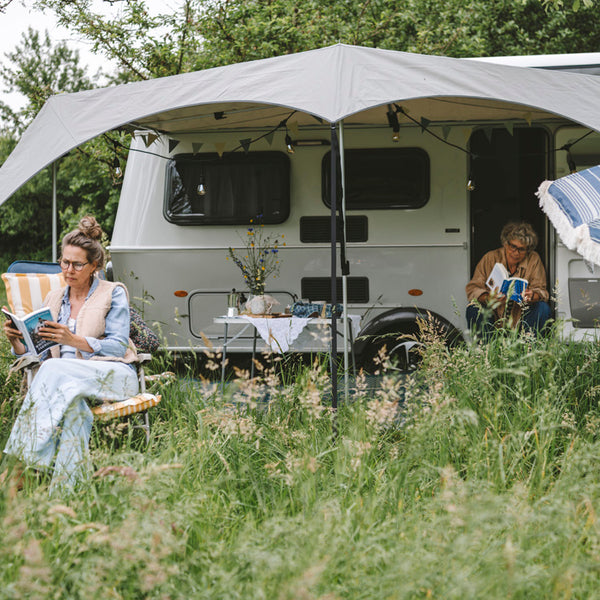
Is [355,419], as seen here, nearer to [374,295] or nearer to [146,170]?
[374,295]

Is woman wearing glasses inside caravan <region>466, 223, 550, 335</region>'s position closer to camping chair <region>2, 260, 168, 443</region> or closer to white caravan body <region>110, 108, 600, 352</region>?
white caravan body <region>110, 108, 600, 352</region>

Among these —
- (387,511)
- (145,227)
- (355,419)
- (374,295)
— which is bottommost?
(387,511)

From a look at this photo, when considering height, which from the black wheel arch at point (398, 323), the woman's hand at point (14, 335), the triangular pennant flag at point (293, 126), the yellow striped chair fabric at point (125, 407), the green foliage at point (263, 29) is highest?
the green foliage at point (263, 29)

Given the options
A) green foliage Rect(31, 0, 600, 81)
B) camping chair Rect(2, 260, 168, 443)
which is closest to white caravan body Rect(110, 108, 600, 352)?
camping chair Rect(2, 260, 168, 443)

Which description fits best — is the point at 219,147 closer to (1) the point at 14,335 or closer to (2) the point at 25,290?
(2) the point at 25,290

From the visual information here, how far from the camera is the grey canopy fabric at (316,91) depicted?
3943 mm

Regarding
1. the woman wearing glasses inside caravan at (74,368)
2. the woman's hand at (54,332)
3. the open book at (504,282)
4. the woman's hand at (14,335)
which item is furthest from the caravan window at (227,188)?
the woman's hand at (54,332)

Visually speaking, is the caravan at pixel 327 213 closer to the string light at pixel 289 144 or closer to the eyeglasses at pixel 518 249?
the string light at pixel 289 144

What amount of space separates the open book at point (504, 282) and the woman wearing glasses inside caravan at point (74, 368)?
99.4 inches

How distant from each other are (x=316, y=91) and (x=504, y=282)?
6.87 ft

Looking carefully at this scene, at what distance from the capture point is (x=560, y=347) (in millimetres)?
4188

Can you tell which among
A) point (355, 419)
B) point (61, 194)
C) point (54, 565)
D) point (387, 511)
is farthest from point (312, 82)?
point (61, 194)

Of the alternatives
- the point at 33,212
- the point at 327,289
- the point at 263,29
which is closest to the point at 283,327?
the point at 327,289

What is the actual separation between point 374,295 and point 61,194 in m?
14.4
